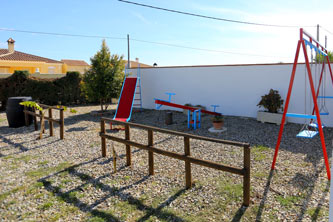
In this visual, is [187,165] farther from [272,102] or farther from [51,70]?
[51,70]

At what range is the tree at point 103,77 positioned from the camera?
1145 cm

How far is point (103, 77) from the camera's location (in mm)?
11461

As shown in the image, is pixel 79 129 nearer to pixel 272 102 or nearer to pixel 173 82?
pixel 173 82

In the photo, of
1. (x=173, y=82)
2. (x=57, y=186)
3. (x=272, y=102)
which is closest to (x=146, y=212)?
(x=57, y=186)

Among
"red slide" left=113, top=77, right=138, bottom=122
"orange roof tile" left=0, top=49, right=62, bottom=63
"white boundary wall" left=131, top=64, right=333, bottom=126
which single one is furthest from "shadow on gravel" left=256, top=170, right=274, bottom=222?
"orange roof tile" left=0, top=49, right=62, bottom=63

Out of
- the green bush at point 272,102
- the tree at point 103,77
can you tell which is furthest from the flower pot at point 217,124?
the tree at point 103,77

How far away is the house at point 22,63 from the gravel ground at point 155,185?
21.5m

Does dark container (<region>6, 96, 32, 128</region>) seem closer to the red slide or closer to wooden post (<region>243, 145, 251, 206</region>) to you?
the red slide

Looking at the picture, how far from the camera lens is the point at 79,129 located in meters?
8.64

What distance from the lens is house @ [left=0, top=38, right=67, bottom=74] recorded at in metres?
25.5

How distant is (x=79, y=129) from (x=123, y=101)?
2.02 metres

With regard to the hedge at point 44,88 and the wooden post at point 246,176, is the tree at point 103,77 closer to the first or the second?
the hedge at point 44,88

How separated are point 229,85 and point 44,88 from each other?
9.93 metres

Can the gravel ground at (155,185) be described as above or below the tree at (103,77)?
below
